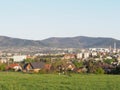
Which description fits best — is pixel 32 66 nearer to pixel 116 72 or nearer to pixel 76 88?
pixel 116 72

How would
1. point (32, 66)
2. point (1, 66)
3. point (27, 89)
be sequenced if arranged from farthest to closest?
point (32, 66) → point (1, 66) → point (27, 89)

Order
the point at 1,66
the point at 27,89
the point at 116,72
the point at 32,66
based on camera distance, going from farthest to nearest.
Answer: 1. the point at 32,66
2. the point at 1,66
3. the point at 116,72
4. the point at 27,89

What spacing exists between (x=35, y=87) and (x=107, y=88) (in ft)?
11.6

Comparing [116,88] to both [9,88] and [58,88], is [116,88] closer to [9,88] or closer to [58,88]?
[58,88]

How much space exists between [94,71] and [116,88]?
95.6 feet

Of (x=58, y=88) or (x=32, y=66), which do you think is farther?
(x=32, y=66)

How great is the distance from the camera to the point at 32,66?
65.2 meters

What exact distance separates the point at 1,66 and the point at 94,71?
58.0ft

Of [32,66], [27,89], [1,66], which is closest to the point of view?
[27,89]

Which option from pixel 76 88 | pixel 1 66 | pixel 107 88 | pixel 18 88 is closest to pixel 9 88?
pixel 18 88

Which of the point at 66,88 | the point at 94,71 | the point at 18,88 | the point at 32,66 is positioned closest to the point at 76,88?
the point at 66,88

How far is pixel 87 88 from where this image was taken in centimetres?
1731

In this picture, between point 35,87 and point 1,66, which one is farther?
point 1,66

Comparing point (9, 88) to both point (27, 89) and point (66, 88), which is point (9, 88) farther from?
point (66, 88)
